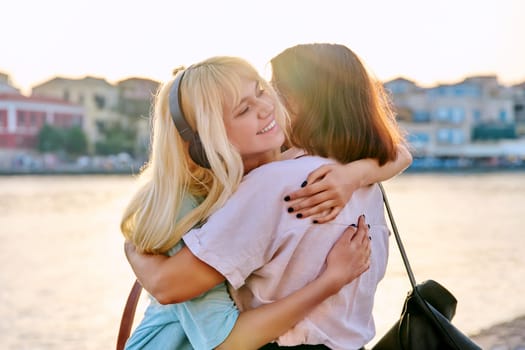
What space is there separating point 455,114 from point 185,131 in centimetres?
5096

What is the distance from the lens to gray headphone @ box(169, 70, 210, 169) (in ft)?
3.42

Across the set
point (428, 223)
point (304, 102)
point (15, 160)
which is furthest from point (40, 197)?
point (304, 102)

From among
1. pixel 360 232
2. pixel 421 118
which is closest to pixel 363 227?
pixel 360 232

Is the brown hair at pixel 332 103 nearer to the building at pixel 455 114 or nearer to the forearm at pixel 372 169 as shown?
the forearm at pixel 372 169

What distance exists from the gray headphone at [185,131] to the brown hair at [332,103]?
0.16m

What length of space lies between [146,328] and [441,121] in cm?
4978

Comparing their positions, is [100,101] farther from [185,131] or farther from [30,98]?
[185,131]

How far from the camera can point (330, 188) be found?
103 cm

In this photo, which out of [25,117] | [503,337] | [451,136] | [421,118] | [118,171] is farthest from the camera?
[451,136]

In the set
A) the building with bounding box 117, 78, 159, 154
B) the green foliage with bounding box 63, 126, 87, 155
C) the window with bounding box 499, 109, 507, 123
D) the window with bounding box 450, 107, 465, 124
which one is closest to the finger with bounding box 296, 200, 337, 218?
the green foliage with bounding box 63, 126, 87, 155

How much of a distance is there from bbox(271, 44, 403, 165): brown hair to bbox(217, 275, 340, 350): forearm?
19cm

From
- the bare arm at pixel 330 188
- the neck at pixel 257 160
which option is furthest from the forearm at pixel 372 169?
the neck at pixel 257 160

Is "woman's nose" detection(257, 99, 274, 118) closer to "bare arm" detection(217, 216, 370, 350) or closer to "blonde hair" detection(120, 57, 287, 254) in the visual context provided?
"blonde hair" detection(120, 57, 287, 254)

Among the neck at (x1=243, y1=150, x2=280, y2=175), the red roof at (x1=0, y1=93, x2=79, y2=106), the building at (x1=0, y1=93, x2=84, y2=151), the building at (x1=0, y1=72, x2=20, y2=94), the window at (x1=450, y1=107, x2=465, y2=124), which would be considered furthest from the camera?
the window at (x1=450, y1=107, x2=465, y2=124)
